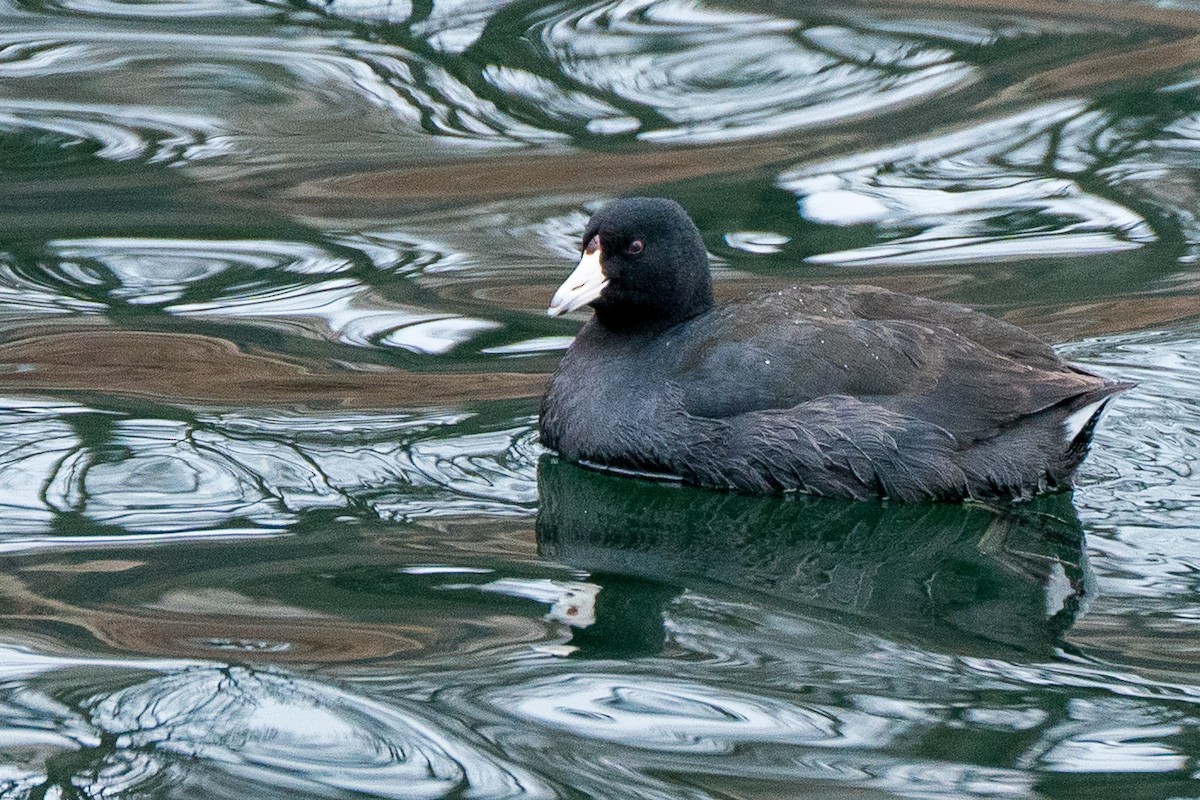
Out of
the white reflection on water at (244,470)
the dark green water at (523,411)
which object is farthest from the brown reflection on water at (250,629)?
the white reflection on water at (244,470)

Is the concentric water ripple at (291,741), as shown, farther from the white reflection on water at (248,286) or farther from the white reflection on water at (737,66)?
the white reflection on water at (737,66)

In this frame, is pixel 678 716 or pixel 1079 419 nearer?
pixel 678 716

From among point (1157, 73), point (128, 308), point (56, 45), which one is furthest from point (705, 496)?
point (56, 45)

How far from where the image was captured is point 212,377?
7.02 m

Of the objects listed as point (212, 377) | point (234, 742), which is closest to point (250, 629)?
point (234, 742)

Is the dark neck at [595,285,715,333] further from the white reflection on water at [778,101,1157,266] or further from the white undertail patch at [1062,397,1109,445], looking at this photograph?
the white reflection on water at [778,101,1157,266]

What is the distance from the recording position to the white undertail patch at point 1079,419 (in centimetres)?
599

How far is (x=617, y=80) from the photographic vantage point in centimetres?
970

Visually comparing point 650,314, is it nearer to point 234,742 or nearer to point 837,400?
point 837,400

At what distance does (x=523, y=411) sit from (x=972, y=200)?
288 cm

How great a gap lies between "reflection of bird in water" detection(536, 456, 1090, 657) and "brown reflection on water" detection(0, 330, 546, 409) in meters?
0.70

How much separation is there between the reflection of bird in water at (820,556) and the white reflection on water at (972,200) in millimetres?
2227

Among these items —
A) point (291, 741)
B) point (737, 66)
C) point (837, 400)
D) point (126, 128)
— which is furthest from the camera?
point (737, 66)

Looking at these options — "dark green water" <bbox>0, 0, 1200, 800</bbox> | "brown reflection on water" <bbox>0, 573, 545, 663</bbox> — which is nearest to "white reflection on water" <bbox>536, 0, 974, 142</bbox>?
"dark green water" <bbox>0, 0, 1200, 800</bbox>
